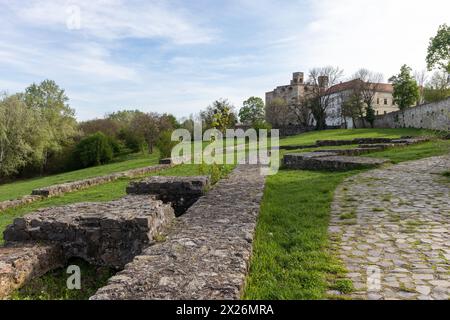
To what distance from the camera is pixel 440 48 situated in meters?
38.6

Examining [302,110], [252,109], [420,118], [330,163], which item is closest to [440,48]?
[420,118]

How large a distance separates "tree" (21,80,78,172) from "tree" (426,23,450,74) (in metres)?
43.2

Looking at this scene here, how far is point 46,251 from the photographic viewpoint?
14.7ft

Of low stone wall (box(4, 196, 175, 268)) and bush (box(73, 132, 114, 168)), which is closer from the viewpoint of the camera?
low stone wall (box(4, 196, 175, 268))

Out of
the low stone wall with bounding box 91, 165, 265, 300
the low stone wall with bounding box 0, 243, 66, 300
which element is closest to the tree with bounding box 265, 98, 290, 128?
the low stone wall with bounding box 91, 165, 265, 300

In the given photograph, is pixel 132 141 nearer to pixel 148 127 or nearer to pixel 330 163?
pixel 148 127

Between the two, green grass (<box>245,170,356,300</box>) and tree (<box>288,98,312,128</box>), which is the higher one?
tree (<box>288,98,312,128</box>)

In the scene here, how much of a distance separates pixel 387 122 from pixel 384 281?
156 ft

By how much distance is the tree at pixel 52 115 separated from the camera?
126 feet

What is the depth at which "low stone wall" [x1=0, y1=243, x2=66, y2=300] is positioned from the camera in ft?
12.4

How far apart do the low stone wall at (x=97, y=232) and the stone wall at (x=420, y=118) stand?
2575cm

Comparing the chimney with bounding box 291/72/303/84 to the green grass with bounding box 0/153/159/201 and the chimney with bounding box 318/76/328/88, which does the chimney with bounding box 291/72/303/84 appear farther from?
the green grass with bounding box 0/153/159/201
